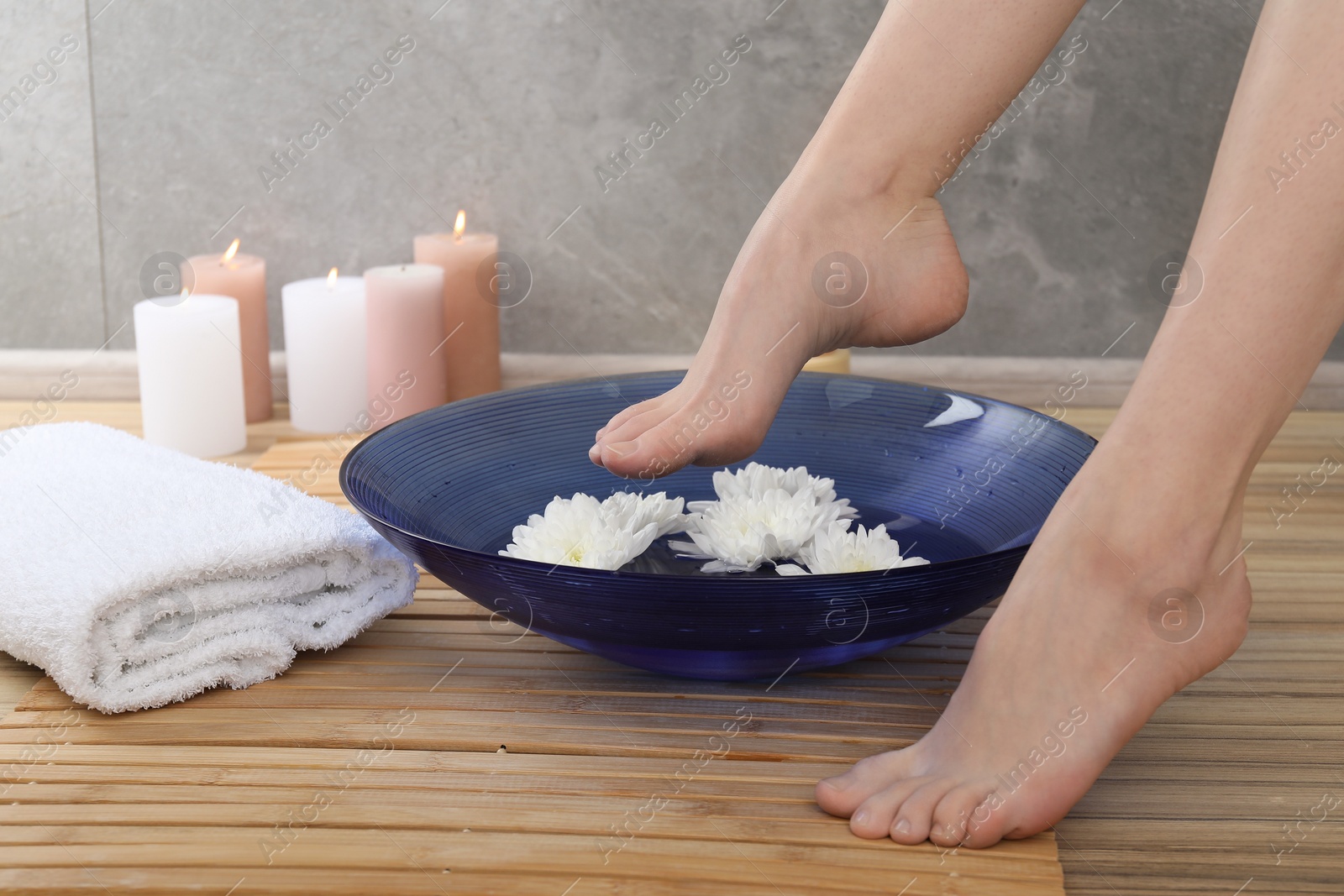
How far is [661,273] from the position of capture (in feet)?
4.82

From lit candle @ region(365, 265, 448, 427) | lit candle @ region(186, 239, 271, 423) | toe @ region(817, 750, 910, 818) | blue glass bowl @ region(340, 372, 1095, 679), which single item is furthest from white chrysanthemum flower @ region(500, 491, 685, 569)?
lit candle @ region(186, 239, 271, 423)

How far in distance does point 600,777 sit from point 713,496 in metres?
0.34

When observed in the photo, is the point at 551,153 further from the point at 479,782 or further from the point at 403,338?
the point at 479,782

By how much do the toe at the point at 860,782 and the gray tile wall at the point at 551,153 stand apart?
88 cm

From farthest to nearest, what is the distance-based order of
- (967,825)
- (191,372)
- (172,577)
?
(191,372) < (172,577) < (967,825)

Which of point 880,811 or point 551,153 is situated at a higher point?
point 551,153

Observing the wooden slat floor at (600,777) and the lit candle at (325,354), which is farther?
the lit candle at (325,354)

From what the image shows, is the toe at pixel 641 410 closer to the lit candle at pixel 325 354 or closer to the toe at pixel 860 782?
the toe at pixel 860 782

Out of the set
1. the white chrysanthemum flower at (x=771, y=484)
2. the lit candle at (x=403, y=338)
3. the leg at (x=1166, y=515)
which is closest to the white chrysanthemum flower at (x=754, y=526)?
the white chrysanthemum flower at (x=771, y=484)

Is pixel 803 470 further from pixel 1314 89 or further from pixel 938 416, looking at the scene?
pixel 1314 89

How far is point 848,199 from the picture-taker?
0.85 m

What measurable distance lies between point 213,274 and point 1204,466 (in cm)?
109

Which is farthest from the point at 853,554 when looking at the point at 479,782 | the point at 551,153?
the point at 551,153

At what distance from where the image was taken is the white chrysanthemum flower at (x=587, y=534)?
0.78 meters
